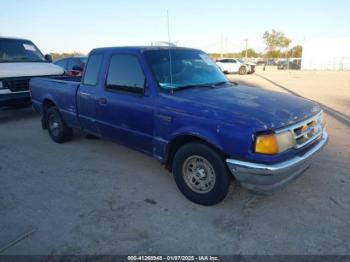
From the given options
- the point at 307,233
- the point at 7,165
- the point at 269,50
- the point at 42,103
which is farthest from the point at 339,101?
the point at 269,50

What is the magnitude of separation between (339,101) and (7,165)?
10205mm

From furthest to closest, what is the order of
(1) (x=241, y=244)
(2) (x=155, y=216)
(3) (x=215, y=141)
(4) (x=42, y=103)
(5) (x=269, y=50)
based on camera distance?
(5) (x=269, y=50), (4) (x=42, y=103), (2) (x=155, y=216), (3) (x=215, y=141), (1) (x=241, y=244)

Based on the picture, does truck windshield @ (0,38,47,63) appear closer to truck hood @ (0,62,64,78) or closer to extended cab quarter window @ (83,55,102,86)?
truck hood @ (0,62,64,78)

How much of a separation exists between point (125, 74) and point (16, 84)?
16.2ft

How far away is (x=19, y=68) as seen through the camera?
25.4 feet

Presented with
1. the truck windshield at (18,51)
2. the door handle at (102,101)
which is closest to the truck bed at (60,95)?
the door handle at (102,101)

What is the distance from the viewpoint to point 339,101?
33.6 ft

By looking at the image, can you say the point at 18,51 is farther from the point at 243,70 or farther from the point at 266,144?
the point at 243,70

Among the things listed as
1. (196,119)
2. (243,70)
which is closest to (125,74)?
(196,119)

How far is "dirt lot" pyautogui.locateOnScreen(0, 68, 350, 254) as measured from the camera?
2.81m

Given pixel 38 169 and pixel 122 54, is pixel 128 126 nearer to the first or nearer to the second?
pixel 122 54

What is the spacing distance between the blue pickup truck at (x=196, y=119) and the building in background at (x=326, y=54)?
157 ft

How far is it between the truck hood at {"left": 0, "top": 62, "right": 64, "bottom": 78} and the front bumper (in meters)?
6.75

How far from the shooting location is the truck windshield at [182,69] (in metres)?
3.83
